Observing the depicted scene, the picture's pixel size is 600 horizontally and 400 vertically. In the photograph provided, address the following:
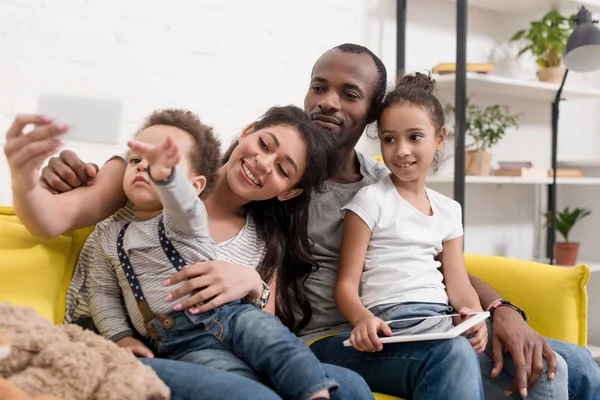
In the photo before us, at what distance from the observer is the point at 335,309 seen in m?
1.71

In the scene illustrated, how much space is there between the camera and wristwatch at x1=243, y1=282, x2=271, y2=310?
144 cm

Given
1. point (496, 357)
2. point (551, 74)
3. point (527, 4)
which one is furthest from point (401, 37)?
point (496, 357)

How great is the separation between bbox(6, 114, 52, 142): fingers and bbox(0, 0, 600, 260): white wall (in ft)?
4.15

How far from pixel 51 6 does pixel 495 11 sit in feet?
7.03

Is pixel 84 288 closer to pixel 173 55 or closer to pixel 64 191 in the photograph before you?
pixel 64 191

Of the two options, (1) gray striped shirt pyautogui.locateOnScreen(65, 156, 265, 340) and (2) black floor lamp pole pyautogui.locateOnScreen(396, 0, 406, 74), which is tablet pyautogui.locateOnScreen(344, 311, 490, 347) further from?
(2) black floor lamp pole pyautogui.locateOnScreen(396, 0, 406, 74)

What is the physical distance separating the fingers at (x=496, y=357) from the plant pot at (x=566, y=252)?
1985 millimetres

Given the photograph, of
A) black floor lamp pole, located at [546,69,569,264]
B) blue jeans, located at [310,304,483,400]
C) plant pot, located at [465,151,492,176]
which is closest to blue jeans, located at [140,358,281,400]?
blue jeans, located at [310,304,483,400]

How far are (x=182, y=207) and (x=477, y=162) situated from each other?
2.14m

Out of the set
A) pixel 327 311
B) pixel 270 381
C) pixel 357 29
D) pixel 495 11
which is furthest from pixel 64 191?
pixel 495 11

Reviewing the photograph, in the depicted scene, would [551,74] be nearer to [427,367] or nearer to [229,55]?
[229,55]

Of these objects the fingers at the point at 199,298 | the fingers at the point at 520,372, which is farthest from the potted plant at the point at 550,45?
the fingers at the point at 199,298

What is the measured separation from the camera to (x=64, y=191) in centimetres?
142

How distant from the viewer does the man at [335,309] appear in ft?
4.70
